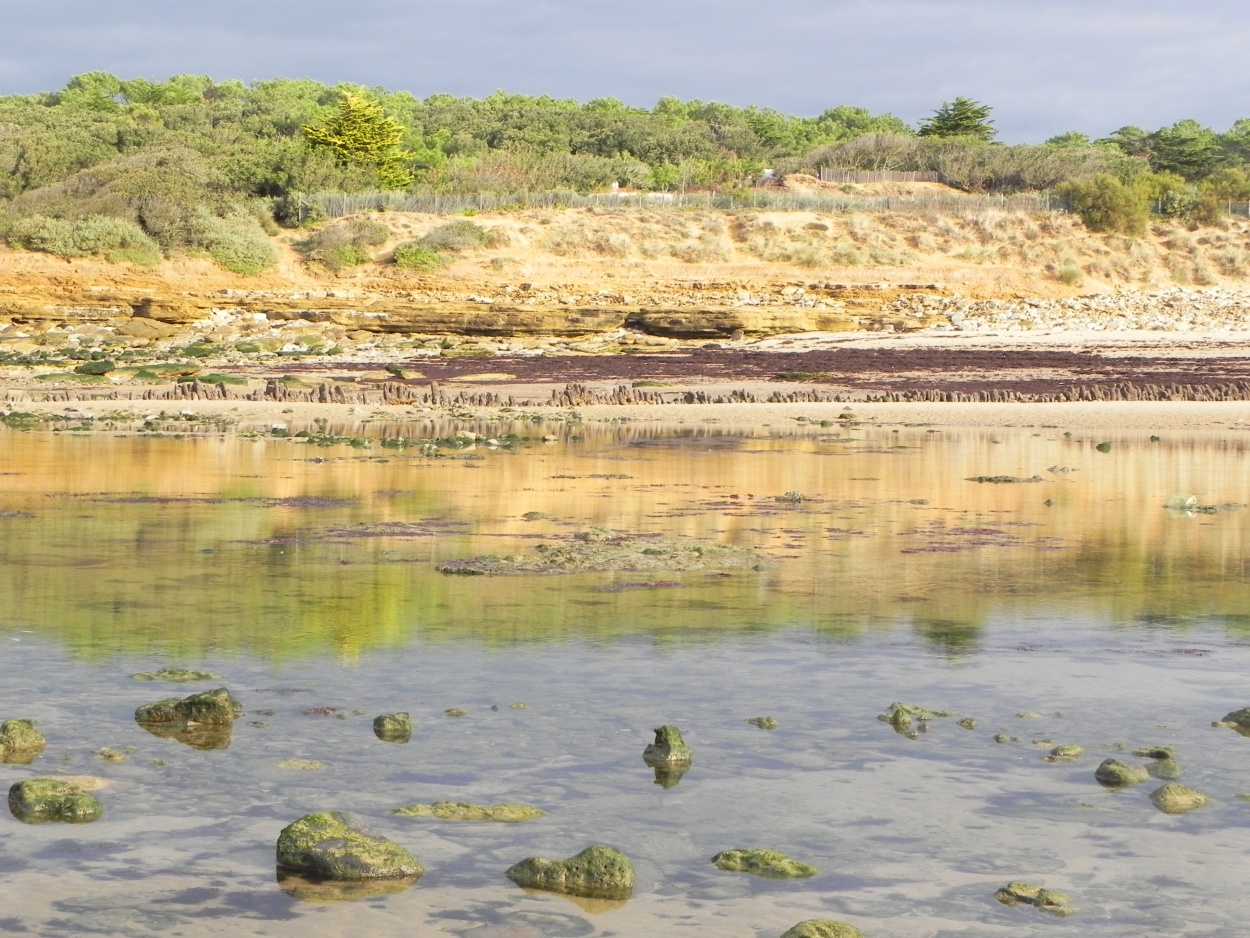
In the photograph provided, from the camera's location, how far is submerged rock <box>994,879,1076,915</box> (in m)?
4.05

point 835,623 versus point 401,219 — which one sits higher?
point 401,219

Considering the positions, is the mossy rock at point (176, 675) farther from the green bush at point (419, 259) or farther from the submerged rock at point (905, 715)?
the green bush at point (419, 259)

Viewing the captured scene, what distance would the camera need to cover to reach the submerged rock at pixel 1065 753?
539cm

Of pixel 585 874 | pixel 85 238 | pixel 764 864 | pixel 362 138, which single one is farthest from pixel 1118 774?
pixel 362 138

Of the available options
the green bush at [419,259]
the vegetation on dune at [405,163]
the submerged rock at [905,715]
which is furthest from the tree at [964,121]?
the submerged rock at [905,715]

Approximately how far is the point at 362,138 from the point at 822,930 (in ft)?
187

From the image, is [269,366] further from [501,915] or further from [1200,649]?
[501,915]

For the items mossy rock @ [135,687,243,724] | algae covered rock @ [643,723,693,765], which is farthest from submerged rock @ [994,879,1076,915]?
mossy rock @ [135,687,243,724]

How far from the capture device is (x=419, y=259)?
47.2 metres

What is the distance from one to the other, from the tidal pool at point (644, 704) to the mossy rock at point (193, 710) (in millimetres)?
79

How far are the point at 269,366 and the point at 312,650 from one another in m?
26.9

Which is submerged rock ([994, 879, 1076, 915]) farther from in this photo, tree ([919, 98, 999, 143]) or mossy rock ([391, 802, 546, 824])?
tree ([919, 98, 999, 143])

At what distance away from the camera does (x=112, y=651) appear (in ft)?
22.7

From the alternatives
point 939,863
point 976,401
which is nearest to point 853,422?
point 976,401
